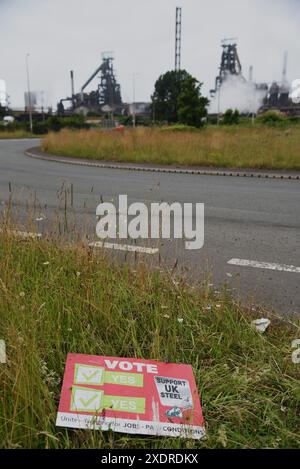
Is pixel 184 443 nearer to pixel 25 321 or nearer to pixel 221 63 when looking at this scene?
pixel 25 321

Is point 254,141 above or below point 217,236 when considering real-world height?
above

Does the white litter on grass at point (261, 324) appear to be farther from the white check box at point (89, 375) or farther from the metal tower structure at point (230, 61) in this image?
the metal tower structure at point (230, 61)

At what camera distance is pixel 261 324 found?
114 inches

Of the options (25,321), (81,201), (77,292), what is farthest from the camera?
(81,201)

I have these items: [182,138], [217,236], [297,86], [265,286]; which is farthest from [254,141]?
[297,86]

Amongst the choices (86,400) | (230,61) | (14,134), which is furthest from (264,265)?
(230,61)

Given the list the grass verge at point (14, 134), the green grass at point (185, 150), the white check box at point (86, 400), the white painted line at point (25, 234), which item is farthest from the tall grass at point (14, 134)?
the white check box at point (86, 400)

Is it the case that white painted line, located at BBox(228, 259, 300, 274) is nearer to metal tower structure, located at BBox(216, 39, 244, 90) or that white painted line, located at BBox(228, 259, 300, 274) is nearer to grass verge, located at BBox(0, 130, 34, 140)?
grass verge, located at BBox(0, 130, 34, 140)

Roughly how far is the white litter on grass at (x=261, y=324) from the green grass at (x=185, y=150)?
11.6 metres

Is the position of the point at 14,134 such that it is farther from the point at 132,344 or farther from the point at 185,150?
the point at 132,344

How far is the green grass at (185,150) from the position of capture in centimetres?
1455

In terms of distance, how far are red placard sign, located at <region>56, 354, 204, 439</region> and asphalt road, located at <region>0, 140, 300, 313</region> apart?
4.68 feet

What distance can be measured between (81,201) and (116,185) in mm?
2262

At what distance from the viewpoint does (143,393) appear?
6.79 ft
